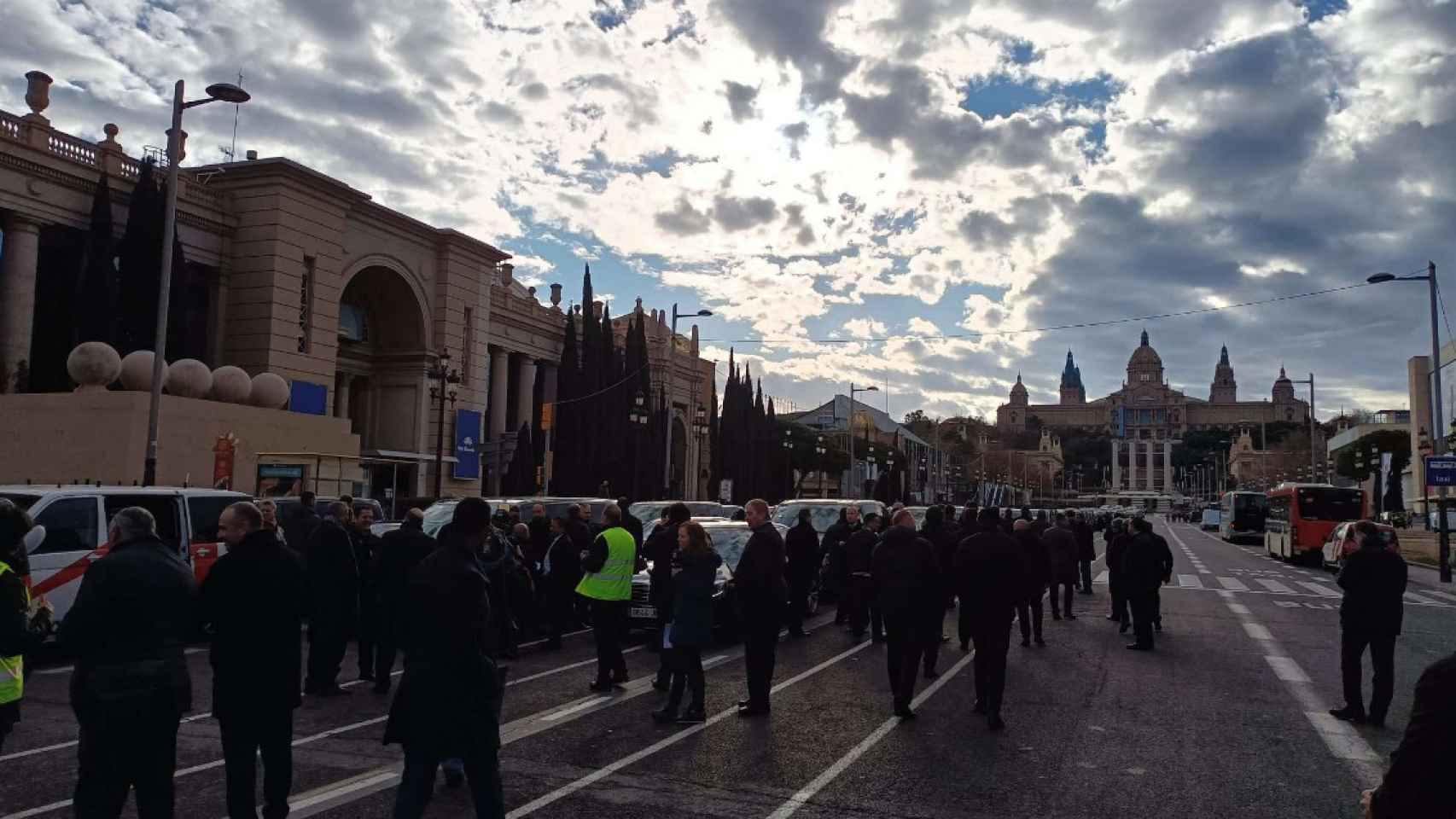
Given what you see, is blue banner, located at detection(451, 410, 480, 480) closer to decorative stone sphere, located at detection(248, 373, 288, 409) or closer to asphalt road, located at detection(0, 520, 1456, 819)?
decorative stone sphere, located at detection(248, 373, 288, 409)

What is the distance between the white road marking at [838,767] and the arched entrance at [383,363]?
32.2 metres

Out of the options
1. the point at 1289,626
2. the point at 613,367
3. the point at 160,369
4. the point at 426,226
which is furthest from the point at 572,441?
the point at 1289,626

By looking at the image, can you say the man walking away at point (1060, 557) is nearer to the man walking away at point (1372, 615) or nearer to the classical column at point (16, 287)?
the man walking away at point (1372, 615)

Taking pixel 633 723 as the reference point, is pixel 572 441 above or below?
above

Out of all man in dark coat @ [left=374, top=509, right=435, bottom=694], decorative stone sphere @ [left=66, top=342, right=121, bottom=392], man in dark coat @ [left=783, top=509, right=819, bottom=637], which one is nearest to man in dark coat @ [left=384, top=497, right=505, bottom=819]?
man in dark coat @ [left=374, top=509, right=435, bottom=694]

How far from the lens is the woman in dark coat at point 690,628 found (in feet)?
28.2

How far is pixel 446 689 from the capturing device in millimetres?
4852

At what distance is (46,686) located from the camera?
9.85 metres

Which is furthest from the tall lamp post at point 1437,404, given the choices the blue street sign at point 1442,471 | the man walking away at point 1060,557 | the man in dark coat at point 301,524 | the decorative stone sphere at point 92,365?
the decorative stone sphere at point 92,365

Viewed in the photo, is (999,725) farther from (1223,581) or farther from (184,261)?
(184,261)

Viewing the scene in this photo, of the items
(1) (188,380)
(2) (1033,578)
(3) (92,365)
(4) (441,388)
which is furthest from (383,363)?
(2) (1033,578)

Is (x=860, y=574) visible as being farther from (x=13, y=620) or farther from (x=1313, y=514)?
(x=1313, y=514)

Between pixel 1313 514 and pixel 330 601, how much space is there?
34.4 meters

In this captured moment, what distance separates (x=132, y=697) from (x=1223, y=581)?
84.1ft
